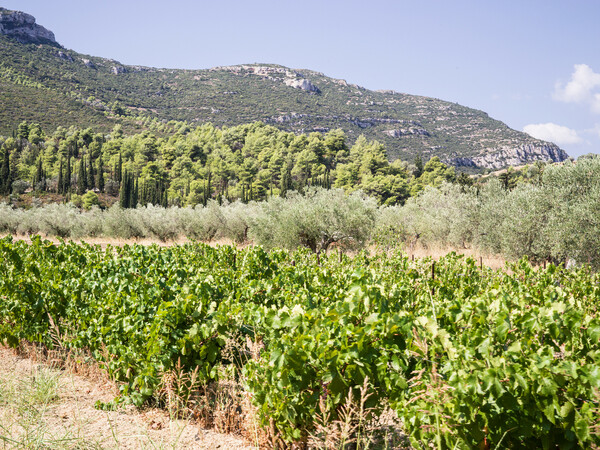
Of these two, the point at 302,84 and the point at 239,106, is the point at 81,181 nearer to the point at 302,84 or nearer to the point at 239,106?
the point at 239,106

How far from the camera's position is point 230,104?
122 m

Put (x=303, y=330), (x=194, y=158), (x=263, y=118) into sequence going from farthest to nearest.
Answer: (x=263, y=118)
(x=194, y=158)
(x=303, y=330)

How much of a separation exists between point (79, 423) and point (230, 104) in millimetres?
125689

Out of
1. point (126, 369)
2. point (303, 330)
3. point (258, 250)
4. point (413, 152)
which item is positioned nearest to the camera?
point (303, 330)

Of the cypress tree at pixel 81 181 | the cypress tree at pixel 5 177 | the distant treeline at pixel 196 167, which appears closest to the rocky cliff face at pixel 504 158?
the distant treeline at pixel 196 167

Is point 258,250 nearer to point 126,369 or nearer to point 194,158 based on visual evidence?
point 126,369

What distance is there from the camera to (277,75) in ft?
507

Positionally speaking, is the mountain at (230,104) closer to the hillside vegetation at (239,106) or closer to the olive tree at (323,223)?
the hillside vegetation at (239,106)

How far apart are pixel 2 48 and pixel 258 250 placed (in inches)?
5326

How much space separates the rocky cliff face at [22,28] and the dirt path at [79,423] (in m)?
153

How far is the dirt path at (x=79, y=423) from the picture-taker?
2.94 meters

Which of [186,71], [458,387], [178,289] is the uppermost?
[186,71]

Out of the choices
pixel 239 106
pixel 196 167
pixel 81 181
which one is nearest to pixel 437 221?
pixel 81 181

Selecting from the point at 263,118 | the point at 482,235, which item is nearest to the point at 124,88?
the point at 263,118
